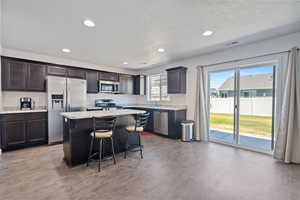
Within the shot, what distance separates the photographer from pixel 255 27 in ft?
8.15

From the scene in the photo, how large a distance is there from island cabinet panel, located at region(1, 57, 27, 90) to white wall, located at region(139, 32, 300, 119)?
13.9 ft

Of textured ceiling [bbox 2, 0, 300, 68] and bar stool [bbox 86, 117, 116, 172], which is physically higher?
textured ceiling [bbox 2, 0, 300, 68]

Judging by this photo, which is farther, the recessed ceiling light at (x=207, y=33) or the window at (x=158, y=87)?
the window at (x=158, y=87)

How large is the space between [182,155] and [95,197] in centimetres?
196

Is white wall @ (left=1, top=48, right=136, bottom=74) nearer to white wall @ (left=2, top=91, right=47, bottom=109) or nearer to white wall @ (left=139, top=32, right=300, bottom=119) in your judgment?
white wall @ (left=2, top=91, right=47, bottom=109)

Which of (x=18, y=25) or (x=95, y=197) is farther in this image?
(x=18, y=25)

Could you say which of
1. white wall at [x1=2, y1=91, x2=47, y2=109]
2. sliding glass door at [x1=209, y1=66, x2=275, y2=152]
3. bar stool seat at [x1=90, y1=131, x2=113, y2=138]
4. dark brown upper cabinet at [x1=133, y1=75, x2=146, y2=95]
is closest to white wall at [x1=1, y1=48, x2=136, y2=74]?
white wall at [x1=2, y1=91, x2=47, y2=109]

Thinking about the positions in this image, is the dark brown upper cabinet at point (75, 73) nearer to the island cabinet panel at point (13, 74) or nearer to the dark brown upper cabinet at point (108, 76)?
the dark brown upper cabinet at point (108, 76)

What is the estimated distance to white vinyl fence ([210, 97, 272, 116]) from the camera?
3224mm

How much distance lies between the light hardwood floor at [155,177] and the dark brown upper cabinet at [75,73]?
2.38 meters

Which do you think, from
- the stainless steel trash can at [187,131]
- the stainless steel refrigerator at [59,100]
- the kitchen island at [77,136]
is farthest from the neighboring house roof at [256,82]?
the stainless steel refrigerator at [59,100]

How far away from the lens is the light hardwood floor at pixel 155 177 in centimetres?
183

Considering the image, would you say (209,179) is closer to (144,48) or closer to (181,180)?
(181,180)

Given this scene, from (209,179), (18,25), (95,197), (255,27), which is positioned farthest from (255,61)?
(18,25)
